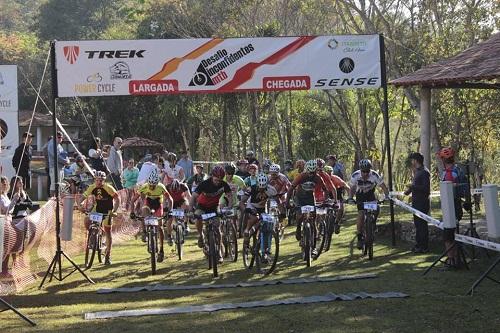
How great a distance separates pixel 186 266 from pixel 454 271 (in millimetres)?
4839

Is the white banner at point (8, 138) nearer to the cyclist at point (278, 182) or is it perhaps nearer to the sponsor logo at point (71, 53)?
the sponsor logo at point (71, 53)

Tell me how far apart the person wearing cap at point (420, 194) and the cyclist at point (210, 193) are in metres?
3.69

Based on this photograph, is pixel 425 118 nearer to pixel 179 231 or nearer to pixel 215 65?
pixel 215 65

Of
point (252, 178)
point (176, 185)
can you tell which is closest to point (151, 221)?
point (176, 185)

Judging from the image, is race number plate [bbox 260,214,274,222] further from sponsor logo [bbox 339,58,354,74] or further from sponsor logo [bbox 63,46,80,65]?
sponsor logo [bbox 63,46,80,65]

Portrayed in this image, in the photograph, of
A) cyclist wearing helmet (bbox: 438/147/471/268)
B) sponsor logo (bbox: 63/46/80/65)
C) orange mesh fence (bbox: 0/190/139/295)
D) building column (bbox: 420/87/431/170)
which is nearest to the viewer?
orange mesh fence (bbox: 0/190/139/295)

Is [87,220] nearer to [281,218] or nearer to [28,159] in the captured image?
[281,218]

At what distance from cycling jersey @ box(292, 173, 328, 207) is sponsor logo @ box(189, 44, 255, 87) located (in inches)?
98.3

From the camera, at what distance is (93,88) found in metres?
13.7

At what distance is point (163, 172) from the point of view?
1862 centimetres

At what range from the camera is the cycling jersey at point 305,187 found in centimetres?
1370

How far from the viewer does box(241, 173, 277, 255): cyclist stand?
42.3 ft

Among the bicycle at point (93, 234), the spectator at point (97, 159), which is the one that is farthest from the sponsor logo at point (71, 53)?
the spectator at point (97, 159)

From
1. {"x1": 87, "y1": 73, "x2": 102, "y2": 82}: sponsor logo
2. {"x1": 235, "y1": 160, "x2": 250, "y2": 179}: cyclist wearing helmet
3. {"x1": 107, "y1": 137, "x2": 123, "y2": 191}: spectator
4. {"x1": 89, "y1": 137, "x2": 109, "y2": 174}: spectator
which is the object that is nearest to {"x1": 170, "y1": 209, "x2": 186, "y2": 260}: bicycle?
{"x1": 87, "y1": 73, "x2": 102, "y2": 82}: sponsor logo
